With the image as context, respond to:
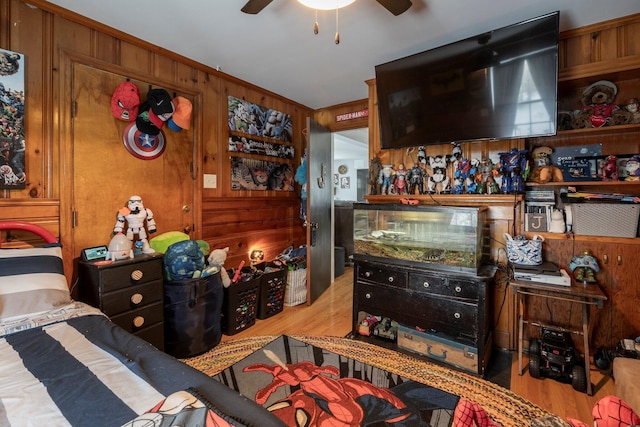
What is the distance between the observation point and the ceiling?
1.92 meters

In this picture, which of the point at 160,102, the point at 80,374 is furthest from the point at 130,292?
the point at 160,102

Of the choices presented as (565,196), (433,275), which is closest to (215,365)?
(433,275)

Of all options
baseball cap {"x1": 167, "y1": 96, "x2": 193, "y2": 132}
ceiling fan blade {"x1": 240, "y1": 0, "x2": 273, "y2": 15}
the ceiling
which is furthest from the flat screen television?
baseball cap {"x1": 167, "y1": 96, "x2": 193, "y2": 132}

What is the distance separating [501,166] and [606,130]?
0.67m

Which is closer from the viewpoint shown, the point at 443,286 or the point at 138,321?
the point at 138,321

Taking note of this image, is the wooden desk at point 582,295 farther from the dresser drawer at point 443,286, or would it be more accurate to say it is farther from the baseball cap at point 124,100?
the baseball cap at point 124,100

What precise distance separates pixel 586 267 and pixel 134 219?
336cm

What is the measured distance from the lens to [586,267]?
2.16 metres

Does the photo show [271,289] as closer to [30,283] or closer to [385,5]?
[30,283]

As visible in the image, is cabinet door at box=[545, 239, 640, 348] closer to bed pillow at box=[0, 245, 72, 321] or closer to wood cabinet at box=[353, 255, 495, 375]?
wood cabinet at box=[353, 255, 495, 375]

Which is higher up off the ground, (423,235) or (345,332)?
(423,235)

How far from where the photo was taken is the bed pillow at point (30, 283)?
144 cm

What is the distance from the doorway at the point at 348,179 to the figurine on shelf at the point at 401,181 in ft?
7.23

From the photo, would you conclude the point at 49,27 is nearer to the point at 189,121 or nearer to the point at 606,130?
the point at 189,121
